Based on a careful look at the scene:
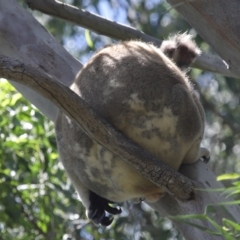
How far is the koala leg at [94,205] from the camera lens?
3094 millimetres

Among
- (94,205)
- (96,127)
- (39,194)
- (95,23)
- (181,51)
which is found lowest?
(39,194)

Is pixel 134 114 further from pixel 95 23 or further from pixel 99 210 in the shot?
pixel 95 23

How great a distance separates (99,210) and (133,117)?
59 cm

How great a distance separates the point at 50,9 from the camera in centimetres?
385

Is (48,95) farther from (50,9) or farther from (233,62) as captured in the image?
(50,9)

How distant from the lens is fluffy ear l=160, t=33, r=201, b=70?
338 centimetres

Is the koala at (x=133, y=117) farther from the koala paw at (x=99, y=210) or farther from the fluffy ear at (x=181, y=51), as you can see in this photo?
the fluffy ear at (x=181, y=51)

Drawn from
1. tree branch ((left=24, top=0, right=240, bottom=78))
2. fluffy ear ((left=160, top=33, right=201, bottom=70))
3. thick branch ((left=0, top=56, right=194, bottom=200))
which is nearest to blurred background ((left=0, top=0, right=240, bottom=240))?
tree branch ((left=24, top=0, right=240, bottom=78))

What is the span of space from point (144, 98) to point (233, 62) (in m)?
0.44

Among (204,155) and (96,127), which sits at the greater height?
(96,127)

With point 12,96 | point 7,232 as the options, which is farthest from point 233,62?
point 7,232

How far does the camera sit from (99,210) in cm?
312

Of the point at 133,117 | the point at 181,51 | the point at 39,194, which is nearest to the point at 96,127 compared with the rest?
the point at 133,117

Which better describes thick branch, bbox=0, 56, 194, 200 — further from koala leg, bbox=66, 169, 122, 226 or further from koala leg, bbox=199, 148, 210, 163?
koala leg, bbox=66, 169, 122, 226
